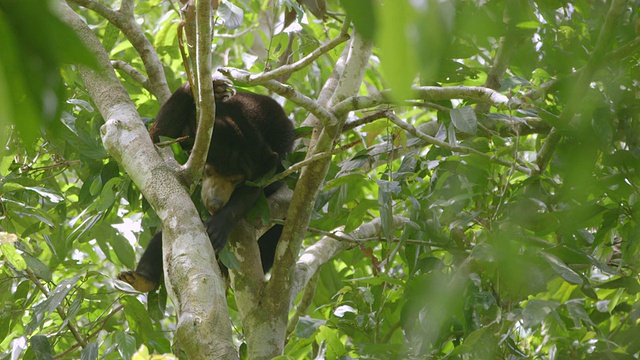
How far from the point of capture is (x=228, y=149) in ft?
12.0

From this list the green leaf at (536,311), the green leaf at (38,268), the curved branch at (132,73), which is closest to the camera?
the green leaf at (536,311)

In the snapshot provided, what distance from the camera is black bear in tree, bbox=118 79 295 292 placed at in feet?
10.7

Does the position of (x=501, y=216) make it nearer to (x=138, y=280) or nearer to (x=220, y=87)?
(x=220, y=87)

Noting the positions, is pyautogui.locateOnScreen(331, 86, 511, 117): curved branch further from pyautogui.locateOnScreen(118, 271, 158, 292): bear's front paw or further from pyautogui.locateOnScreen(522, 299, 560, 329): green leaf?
pyautogui.locateOnScreen(118, 271, 158, 292): bear's front paw

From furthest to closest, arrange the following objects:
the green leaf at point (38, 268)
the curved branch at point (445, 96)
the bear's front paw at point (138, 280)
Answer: the bear's front paw at point (138, 280) < the green leaf at point (38, 268) < the curved branch at point (445, 96)

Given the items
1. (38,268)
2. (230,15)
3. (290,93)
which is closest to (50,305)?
(38,268)

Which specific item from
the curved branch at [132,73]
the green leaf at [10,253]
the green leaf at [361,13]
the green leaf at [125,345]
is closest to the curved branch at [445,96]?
the green leaf at [125,345]

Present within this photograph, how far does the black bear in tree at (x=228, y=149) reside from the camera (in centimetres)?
328

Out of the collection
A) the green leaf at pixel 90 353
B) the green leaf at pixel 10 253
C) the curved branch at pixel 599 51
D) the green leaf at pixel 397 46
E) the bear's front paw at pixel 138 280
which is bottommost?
the bear's front paw at pixel 138 280

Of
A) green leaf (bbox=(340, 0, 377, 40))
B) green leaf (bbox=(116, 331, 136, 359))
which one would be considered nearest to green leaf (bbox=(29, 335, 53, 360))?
green leaf (bbox=(116, 331, 136, 359))

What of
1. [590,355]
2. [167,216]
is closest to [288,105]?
[167,216]

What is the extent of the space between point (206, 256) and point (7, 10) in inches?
69.7

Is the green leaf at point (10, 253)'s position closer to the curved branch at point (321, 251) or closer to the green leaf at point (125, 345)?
the green leaf at point (125, 345)

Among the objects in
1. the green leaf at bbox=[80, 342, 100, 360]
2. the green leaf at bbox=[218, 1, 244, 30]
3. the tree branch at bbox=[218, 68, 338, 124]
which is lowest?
the green leaf at bbox=[80, 342, 100, 360]
